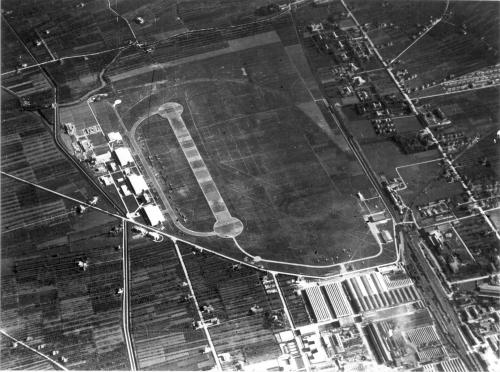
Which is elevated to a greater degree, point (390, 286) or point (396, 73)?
point (396, 73)

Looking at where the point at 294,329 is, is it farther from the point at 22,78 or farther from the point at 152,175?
the point at 22,78

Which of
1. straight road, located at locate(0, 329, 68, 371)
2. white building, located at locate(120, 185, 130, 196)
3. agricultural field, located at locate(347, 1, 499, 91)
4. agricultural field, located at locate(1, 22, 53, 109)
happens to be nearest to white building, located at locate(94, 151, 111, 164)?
white building, located at locate(120, 185, 130, 196)

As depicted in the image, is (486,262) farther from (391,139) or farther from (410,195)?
(391,139)

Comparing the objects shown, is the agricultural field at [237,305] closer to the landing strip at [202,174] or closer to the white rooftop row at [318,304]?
the white rooftop row at [318,304]

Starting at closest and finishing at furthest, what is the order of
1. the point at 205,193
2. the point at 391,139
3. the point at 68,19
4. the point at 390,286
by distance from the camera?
the point at 390,286
the point at 205,193
the point at 391,139
the point at 68,19

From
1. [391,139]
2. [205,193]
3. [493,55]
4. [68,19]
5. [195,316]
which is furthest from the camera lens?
[493,55]

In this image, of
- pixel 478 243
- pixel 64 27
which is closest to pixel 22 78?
pixel 64 27

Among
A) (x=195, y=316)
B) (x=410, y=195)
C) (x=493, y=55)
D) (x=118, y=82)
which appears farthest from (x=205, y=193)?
(x=493, y=55)
